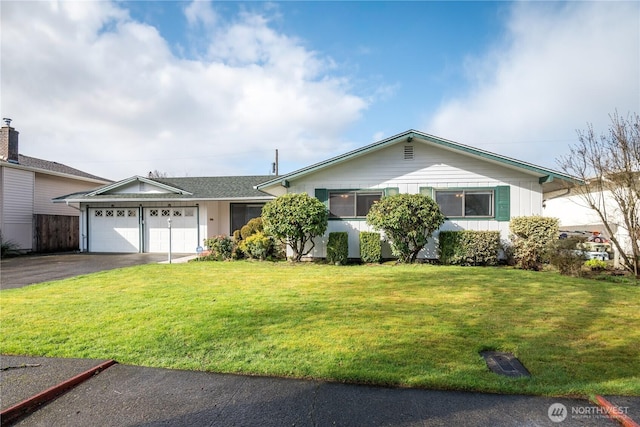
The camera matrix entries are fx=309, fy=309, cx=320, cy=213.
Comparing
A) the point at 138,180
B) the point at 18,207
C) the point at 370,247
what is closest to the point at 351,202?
the point at 370,247

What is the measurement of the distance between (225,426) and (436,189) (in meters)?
10.2

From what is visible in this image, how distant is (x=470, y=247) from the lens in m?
10.0

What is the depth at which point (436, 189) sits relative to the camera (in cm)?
1092

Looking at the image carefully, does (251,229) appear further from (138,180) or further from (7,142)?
(7,142)

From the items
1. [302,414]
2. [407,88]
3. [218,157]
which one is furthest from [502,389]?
[218,157]

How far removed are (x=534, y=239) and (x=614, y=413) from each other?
26.7ft

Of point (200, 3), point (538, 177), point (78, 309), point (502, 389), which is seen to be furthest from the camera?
point (538, 177)

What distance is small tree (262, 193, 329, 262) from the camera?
33.4 ft

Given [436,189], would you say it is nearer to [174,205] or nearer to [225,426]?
[225,426]

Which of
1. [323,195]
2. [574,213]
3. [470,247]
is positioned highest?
[323,195]

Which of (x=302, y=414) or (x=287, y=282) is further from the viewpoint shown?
(x=287, y=282)

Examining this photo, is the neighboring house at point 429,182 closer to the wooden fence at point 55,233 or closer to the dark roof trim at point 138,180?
the dark roof trim at point 138,180

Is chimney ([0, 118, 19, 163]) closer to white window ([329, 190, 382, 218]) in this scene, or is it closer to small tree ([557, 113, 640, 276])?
white window ([329, 190, 382, 218])

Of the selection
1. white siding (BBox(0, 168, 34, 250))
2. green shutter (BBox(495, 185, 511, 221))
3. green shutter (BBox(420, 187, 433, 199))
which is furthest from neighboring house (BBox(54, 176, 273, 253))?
green shutter (BBox(495, 185, 511, 221))
